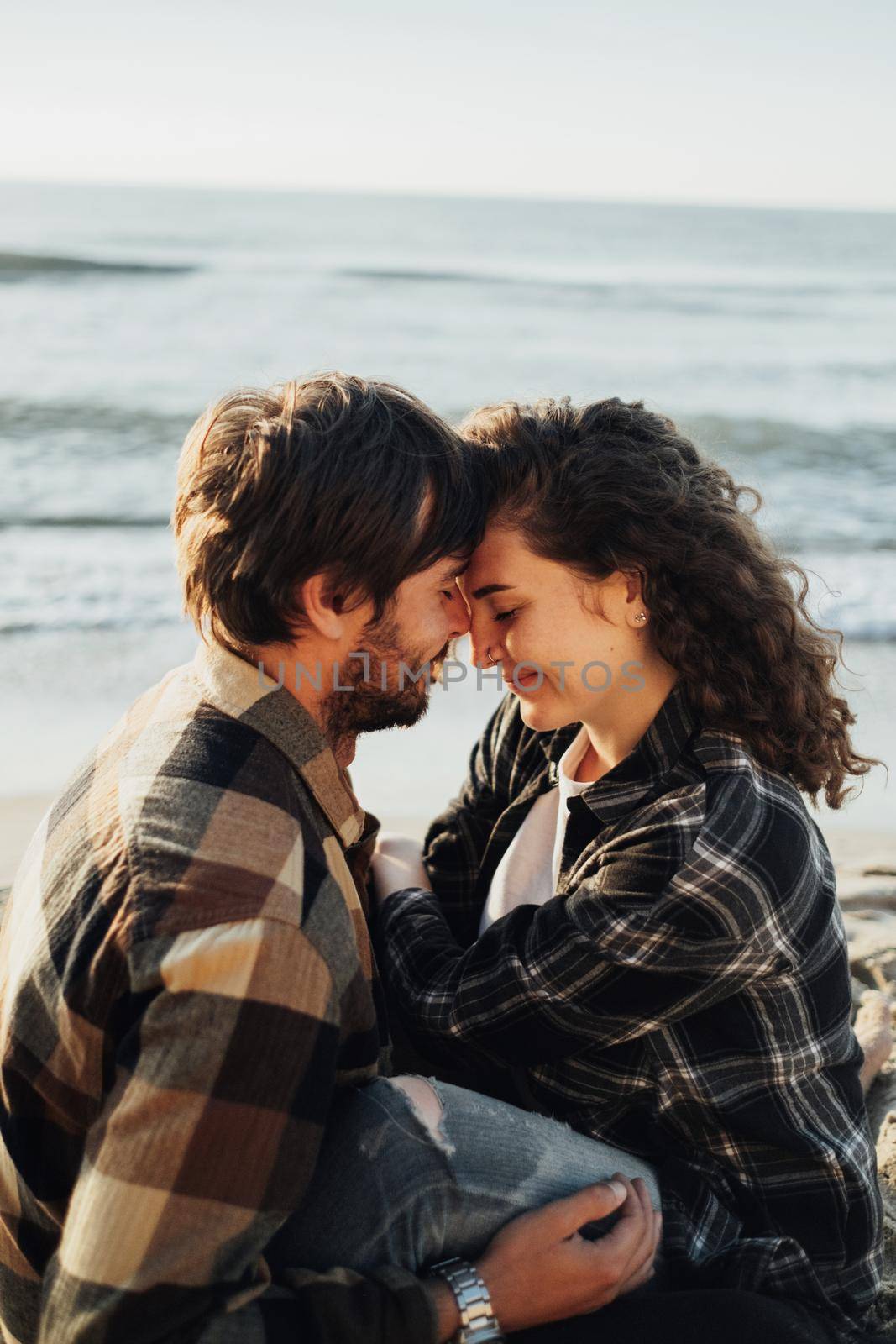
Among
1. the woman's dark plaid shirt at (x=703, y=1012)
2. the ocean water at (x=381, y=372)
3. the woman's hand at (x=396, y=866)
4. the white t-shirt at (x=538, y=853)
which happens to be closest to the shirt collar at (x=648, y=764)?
the woman's dark plaid shirt at (x=703, y=1012)

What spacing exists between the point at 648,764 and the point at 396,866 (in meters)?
0.79

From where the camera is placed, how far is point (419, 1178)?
1955 millimetres

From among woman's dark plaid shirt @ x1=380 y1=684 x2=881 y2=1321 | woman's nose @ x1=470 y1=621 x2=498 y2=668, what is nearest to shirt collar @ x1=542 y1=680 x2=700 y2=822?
woman's dark plaid shirt @ x1=380 y1=684 x2=881 y2=1321

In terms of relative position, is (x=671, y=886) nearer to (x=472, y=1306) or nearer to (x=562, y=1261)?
(x=562, y=1261)

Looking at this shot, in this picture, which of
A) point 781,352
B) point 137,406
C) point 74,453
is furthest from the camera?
point 781,352

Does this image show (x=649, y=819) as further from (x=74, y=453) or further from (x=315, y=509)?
(x=74, y=453)

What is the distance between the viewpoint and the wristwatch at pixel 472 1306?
183 cm

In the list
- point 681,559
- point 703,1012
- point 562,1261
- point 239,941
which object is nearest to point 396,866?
point 703,1012

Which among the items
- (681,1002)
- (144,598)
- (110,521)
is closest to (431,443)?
(681,1002)

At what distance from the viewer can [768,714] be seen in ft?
8.05

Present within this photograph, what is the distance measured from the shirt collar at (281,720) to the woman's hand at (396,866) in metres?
0.77

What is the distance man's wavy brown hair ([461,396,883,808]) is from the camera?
8.15ft

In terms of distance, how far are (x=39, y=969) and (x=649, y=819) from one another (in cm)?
115

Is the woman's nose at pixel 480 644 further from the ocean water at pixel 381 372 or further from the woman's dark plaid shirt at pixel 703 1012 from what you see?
the ocean water at pixel 381 372
